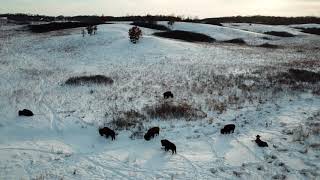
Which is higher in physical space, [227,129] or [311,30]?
[311,30]

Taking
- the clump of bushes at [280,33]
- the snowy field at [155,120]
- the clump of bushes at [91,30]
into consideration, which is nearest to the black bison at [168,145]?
the snowy field at [155,120]

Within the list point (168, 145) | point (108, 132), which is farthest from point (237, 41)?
point (168, 145)

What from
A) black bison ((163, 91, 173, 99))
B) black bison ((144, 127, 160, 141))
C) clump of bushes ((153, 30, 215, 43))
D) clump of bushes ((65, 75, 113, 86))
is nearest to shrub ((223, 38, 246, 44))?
clump of bushes ((153, 30, 215, 43))

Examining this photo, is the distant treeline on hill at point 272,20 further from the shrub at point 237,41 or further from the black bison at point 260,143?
the black bison at point 260,143

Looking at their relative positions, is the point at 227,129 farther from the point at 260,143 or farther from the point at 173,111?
the point at 173,111

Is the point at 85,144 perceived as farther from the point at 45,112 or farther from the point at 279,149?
the point at 279,149

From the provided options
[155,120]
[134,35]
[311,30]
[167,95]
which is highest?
[311,30]
